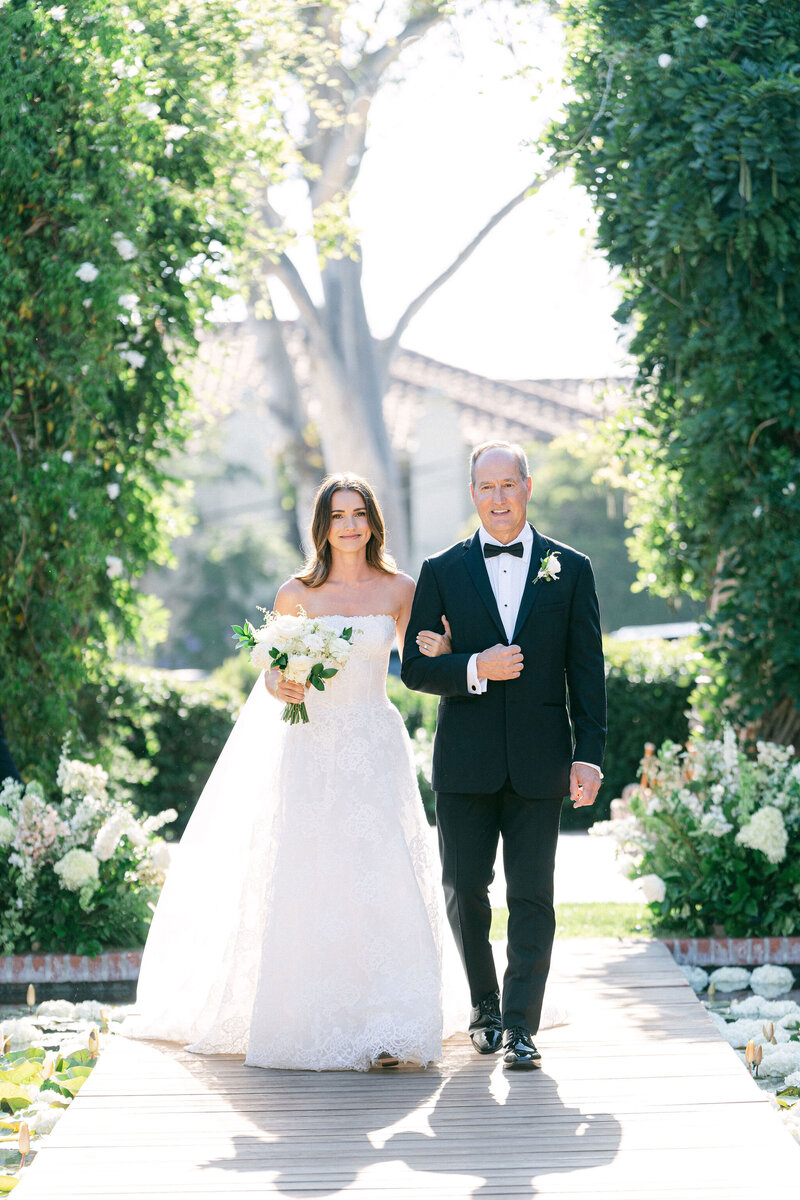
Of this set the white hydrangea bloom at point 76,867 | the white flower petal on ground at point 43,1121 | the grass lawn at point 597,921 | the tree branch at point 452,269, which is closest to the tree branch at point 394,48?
the tree branch at point 452,269

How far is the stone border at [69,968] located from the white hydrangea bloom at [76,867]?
33cm

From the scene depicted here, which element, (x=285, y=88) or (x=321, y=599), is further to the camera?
(x=285, y=88)

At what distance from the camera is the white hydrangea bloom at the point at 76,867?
238 inches

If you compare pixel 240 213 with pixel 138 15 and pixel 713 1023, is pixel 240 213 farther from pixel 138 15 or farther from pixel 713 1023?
pixel 713 1023

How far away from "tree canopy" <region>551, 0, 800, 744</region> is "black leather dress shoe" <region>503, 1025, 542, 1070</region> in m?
3.06

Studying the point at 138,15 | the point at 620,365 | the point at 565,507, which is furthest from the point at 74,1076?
the point at 565,507

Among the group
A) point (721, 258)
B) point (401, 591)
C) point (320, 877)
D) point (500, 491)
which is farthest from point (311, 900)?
point (721, 258)

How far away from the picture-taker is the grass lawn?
693cm

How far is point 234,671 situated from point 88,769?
627cm

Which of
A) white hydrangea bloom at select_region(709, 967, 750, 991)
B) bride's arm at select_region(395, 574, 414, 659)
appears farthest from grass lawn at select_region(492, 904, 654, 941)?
bride's arm at select_region(395, 574, 414, 659)

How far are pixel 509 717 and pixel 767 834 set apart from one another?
2030 mm

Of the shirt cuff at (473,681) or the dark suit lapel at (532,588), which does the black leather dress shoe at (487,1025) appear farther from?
the dark suit lapel at (532,588)

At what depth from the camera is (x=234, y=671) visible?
12.8 meters

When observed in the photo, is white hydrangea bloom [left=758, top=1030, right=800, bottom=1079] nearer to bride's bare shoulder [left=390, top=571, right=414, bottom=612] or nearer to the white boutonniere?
the white boutonniere
